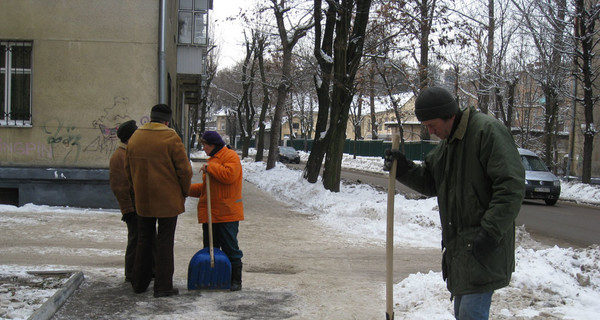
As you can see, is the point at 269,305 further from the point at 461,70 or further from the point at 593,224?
the point at 461,70

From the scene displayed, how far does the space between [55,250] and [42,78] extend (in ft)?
18.7

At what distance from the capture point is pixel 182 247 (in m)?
8.61

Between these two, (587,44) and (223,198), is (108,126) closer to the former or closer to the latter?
(223,198)

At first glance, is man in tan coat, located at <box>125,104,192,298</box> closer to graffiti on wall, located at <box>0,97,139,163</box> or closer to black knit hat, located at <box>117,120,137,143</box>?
black knit hat, located at <box>117,120,137,143</box>

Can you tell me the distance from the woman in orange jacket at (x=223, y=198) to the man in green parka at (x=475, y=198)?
2768 mm

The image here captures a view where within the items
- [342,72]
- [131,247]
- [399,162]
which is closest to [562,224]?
[342,72]

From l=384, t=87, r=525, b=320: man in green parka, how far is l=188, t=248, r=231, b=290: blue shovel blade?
290 cm

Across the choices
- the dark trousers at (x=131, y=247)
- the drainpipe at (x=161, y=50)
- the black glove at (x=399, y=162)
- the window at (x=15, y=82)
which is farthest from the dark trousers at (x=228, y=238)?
the window at (x=15, y=82)

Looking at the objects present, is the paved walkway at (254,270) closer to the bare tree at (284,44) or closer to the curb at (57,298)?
the curb at (57,298)

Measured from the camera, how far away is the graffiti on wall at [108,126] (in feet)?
40.3

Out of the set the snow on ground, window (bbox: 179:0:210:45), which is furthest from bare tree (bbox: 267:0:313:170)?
the snow on ground

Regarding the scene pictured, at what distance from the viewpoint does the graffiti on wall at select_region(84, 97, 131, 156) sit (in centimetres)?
1228

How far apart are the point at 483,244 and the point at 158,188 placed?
335 centimetres

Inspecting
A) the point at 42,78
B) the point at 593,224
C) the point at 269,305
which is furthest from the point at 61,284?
the point at 593,224
